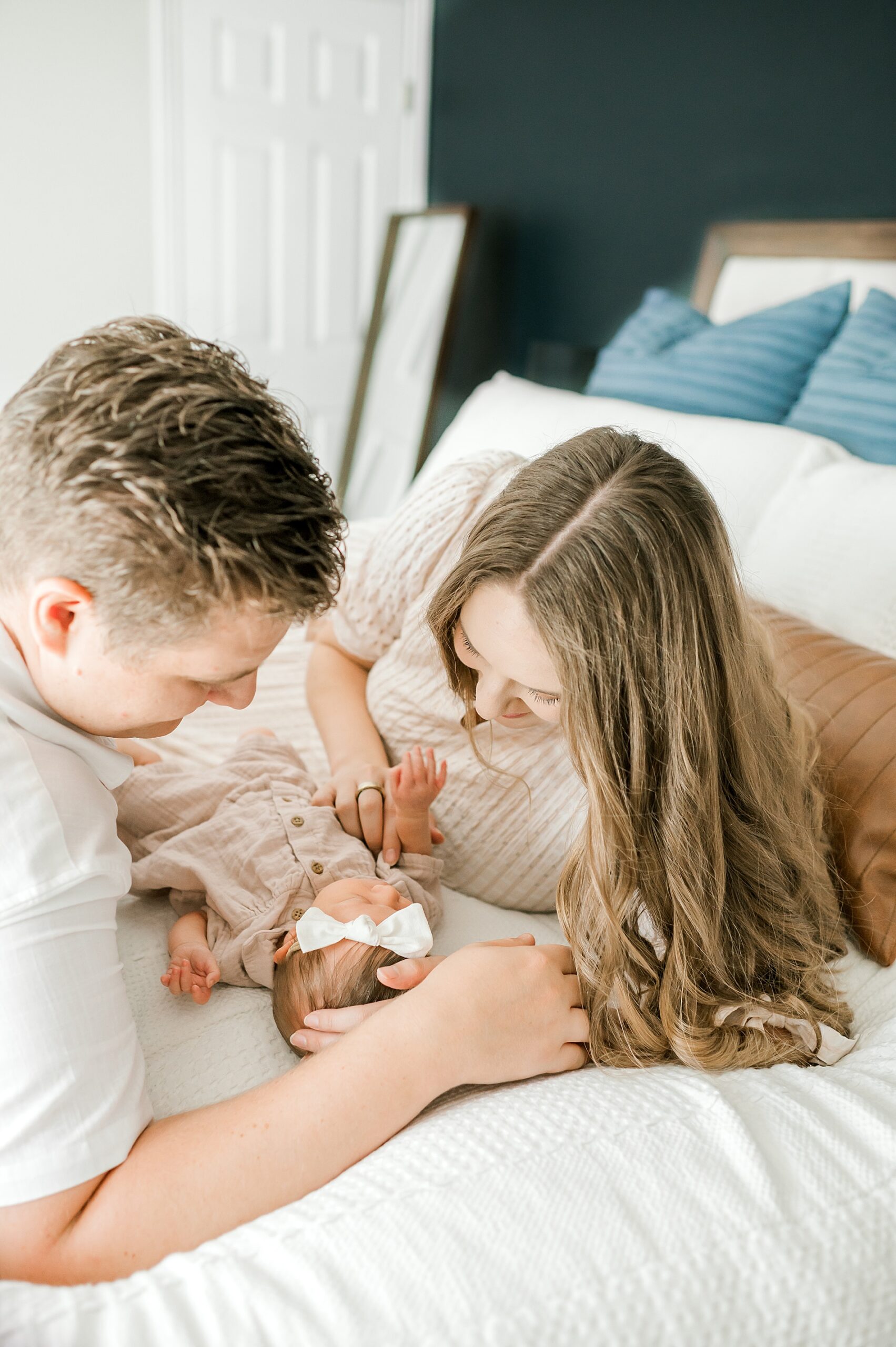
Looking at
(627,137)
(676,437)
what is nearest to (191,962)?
(676,437)

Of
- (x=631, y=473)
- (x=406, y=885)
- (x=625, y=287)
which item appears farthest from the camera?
(x=625, y=287)

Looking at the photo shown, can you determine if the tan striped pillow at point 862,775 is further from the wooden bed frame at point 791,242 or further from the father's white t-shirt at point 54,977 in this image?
the wooden bed frame at point 791,242

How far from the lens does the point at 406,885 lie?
1243mm

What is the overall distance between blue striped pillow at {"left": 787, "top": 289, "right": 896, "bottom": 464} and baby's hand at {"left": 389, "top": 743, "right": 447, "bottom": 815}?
3.16 feet

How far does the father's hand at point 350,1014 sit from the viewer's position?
0.96 m

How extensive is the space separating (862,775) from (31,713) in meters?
0.84

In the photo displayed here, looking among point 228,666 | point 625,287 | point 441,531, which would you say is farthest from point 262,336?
point 228,666

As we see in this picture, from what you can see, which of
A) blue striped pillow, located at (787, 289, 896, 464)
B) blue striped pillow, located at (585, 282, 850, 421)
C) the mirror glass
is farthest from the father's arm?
the mirror glass

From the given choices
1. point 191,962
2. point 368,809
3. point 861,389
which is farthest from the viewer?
point 861,389

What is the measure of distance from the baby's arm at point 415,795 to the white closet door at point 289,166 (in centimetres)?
278

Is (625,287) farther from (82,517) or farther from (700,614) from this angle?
(82,517)

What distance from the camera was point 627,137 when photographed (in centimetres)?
306

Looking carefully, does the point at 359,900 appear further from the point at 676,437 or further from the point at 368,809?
the point at 676,437

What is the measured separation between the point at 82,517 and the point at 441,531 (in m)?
0.76
